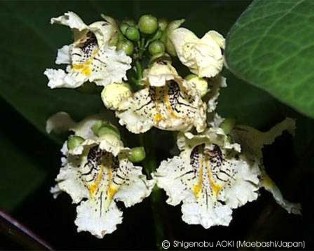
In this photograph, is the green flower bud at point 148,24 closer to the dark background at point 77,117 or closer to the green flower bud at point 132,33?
the green flower bud at point 132,33

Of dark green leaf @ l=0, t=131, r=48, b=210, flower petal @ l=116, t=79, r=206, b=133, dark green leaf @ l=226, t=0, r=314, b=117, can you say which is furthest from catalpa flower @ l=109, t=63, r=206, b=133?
dark green leaf @ l=0, t=131, r=48, b=210

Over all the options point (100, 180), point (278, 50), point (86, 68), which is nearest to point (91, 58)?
point (86, 68)

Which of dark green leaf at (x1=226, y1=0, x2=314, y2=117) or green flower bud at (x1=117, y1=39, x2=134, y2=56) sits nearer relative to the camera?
dark green leaf at (x1=226, y1=0, x2=314, y2=117)

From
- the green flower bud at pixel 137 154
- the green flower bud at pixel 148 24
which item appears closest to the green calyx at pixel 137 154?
the green flower bud at pixel 137 154

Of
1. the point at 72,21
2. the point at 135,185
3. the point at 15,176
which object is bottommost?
the point at 15,176

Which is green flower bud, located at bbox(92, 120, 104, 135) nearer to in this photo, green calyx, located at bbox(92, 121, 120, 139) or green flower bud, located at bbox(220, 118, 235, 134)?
green calyx, located at bbox(92, 121, 120, 139)

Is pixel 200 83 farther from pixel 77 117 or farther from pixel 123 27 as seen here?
pixel 77 117

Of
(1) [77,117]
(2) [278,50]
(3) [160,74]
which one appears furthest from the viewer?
(1) [77,117]
